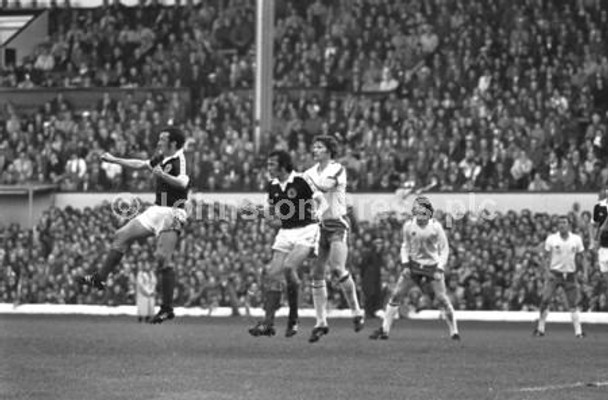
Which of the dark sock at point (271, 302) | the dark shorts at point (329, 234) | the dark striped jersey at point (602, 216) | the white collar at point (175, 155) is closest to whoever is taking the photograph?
the white collar at point (175, 155)

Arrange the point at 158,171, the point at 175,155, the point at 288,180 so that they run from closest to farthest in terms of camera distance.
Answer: the point at 158,171 < the point at 175,155 < the point at 288,180

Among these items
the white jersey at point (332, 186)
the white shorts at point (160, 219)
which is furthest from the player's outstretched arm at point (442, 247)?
the white shorts at point (160, 219)

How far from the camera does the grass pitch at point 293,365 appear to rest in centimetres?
1469

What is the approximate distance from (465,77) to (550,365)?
2191 cm

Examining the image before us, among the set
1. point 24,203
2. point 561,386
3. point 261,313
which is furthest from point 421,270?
point 24,203

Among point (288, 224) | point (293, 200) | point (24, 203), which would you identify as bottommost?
point (24, 203)

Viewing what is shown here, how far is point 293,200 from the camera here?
66.4 ft

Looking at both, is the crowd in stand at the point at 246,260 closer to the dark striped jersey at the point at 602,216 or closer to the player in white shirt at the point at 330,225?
the dark striped jersey at the point at 602,216

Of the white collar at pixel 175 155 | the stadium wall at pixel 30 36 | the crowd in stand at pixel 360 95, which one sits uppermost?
the stadium wall at pixel 30 36

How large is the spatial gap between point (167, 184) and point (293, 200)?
1.57 metres

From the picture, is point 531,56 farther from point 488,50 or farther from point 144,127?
point 144,127

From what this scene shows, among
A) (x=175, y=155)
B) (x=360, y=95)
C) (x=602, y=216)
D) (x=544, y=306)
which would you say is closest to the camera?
(x=175, y=155)

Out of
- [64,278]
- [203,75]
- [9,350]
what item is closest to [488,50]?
[203,75]

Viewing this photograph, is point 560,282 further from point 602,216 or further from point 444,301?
point 444,301
